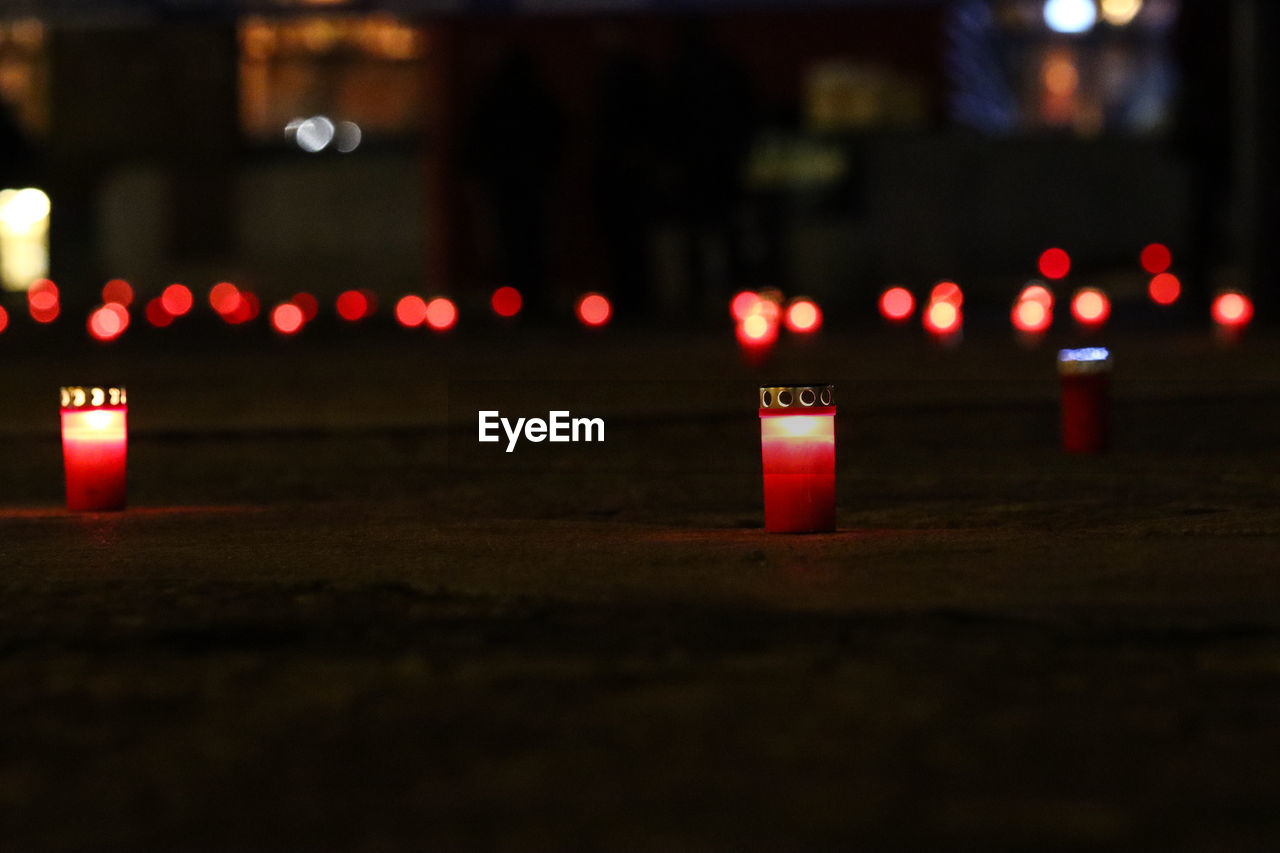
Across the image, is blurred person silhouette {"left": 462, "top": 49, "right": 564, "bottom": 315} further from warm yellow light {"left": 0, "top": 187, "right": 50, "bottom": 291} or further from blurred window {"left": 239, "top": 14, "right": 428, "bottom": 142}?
warm yellow light {"left": 0, "top": 187, "right": 50, "bottom": 291}

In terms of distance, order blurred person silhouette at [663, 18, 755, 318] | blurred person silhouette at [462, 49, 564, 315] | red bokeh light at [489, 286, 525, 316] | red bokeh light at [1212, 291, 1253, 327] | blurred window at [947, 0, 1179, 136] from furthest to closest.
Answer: blurred window at [947, 0, 1179, 136] < blurred person silhouette at [462, 49, 564, 315] < red bokeh light at [489, 286, 525, 316] < blurred person silhouette at [663, 18, 755, 318] < red bokeh light at [1212, 291, 1253, 327]

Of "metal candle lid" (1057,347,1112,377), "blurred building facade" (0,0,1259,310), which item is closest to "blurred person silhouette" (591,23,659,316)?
A: "blurred building facade" (0,0,1259,310)

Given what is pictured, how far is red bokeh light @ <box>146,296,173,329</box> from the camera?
1778 inches

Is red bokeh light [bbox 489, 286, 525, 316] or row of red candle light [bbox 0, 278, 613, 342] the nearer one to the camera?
row of red candle light [bbox 0, 278, 613, 342]

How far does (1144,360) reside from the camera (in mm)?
24922

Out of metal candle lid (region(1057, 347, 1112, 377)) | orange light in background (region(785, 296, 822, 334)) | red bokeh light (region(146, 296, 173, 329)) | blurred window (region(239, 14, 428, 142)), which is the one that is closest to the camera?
metal candle lid (region(1057, 347, 1112, 377))

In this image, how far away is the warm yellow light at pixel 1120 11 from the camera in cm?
11644

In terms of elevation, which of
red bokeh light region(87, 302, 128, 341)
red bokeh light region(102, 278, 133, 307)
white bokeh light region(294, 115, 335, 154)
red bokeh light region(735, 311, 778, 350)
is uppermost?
white bokeh light region(294, 115, 335, 154)

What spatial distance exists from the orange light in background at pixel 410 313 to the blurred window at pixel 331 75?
68.6 ft

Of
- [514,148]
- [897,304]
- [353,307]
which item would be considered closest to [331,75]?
[514,148]

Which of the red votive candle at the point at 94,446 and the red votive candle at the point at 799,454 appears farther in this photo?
the red votive candle at the point at 94,446

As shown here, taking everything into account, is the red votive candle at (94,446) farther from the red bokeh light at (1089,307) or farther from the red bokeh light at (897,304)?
the red bokeh light at (897,304)

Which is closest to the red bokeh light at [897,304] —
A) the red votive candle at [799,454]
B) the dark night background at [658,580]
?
the dark night background at [658,580]

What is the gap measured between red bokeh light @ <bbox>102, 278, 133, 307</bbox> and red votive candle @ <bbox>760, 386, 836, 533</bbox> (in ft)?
154
